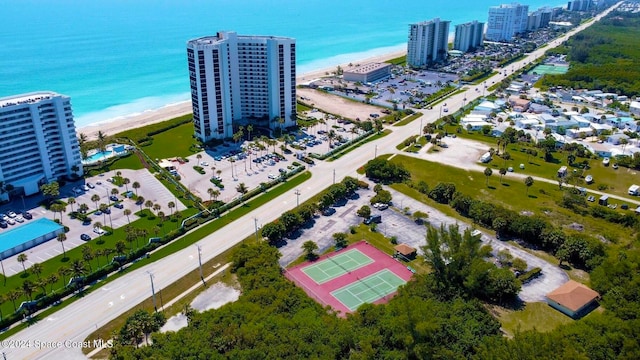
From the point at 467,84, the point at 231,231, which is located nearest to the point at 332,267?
the point at 231,231

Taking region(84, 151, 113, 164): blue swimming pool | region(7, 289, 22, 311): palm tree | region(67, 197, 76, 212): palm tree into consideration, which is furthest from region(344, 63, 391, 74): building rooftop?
region(7, 289, 22, 311): palm tree

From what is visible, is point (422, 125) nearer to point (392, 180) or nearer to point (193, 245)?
point (392, 180)

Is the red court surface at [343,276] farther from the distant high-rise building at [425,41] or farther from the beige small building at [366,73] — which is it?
the distant high-rise building at [425,41]

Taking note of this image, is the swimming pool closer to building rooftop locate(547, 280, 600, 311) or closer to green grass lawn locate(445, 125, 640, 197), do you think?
building rooftop locate(547, 280, 600, 311)

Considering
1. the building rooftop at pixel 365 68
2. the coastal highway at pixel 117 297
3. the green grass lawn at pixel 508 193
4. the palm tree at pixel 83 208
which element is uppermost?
the building rooftop at pixel 365 68

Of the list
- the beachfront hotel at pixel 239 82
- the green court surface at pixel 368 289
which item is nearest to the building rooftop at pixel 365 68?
the beachfront hotel at pixel 239 82

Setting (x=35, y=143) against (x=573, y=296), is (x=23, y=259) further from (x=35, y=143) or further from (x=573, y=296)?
(x=573, y=296)
